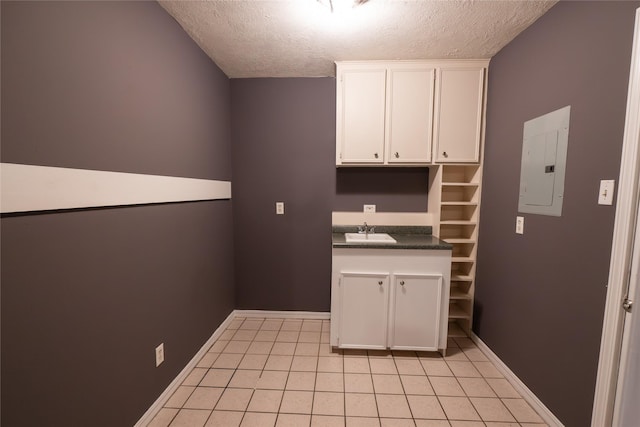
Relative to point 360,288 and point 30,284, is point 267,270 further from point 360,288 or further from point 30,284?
point 30,284

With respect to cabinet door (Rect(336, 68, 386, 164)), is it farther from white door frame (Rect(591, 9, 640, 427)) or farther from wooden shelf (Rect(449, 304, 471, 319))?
wooden shelf (Rect(449, 304, 471, 319))

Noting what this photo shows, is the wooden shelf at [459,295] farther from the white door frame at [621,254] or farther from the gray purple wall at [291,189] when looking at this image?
the white door frame at [621,254]

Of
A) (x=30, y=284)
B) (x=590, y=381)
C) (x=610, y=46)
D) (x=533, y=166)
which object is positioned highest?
(x=610, y=46)

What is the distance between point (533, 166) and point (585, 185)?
0.39 metres

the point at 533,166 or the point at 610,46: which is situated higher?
the point at 610,46

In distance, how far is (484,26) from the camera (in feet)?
5.74

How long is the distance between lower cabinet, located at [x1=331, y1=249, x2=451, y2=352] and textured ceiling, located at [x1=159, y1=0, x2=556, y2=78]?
158 centimetres

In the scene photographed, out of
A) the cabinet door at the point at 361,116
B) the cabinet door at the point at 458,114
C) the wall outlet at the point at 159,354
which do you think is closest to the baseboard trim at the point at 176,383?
the wall outlet at the point at 159,354

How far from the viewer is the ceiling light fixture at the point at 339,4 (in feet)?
4.93

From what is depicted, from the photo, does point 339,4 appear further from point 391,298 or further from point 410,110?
point 391,298

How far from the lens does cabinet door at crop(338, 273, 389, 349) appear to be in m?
2.06

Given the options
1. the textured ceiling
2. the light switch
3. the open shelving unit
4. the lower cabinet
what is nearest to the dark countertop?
the lower cabinet

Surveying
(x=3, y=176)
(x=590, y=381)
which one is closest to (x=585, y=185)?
(x=590, y=381)

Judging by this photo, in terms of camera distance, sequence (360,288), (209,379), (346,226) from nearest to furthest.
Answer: (209,379), (360,288), (346,226)
